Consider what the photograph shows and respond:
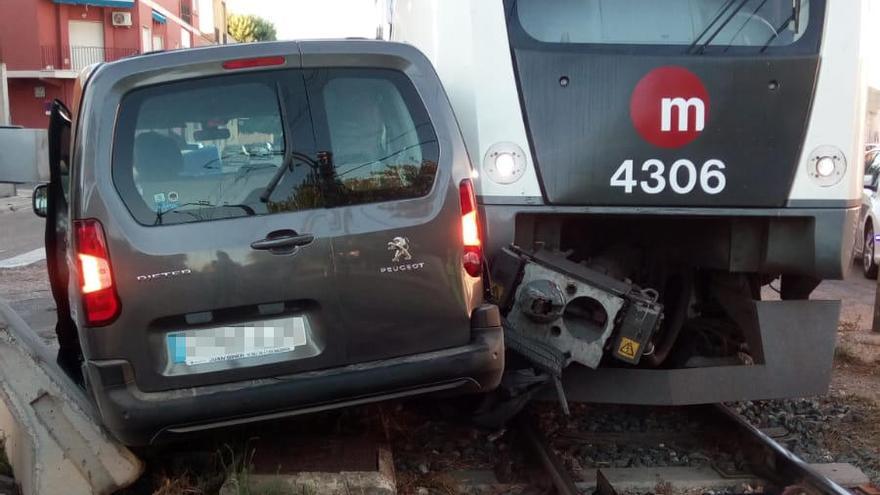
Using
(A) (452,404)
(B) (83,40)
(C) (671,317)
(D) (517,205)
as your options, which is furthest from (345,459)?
(B) (83,40)

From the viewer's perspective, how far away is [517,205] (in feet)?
15.8

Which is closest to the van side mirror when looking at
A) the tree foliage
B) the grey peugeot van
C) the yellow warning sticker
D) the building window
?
the grey peugeot van

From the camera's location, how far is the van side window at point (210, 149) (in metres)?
3.90

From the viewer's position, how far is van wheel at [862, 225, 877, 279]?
1185 cm

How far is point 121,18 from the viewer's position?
4441 cm

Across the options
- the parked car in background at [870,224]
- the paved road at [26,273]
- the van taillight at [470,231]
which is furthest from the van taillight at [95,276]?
the parked car in background at [870,224]

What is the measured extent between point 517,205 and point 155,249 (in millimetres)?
1889

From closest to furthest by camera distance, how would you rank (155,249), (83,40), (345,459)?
(155,249) → (345,459) → (83,40)

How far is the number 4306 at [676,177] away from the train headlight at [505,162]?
495mm

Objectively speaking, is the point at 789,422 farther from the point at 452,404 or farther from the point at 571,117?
the point at 571,117

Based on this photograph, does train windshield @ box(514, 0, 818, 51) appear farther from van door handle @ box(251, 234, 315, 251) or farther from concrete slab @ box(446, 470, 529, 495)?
concrete slab @ box(446, 470, 529, 495)

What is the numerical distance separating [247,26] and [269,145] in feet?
240

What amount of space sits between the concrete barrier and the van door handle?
4.31ft

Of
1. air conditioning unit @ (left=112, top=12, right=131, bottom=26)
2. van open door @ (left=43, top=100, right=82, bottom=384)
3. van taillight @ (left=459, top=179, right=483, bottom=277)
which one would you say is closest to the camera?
van taillight @ (left=459, top=179, right=483, bottom=277)
